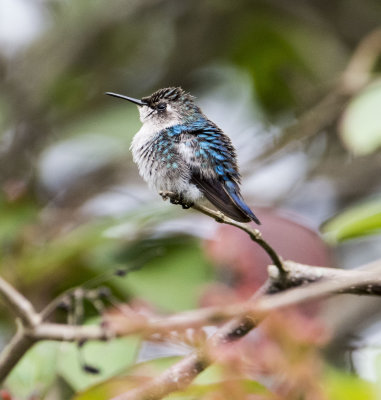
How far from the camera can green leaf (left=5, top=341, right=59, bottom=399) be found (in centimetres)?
197

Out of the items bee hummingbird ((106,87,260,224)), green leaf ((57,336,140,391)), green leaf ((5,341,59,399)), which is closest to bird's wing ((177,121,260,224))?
bee hummingbird ((106,87,260,224))

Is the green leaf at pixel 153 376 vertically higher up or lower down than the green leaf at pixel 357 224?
lower down

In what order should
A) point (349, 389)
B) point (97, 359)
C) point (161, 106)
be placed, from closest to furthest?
point (349, 389) → point (161, 106) → point (97, 359)

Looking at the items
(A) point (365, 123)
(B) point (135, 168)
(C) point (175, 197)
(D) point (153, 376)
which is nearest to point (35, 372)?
(D) point (153, 376)

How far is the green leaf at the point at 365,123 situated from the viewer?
179 cm

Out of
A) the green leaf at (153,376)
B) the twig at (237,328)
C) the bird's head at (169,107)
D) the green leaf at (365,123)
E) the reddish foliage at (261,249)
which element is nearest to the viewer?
the twig at (237,328)

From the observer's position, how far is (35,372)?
6.59ft

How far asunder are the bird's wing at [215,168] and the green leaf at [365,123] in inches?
11.6

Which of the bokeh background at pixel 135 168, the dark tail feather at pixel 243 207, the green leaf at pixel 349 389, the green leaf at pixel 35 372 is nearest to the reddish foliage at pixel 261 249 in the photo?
the bokeh background at pixel 135 168

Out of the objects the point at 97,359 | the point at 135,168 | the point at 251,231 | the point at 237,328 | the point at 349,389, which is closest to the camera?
the point at 251,231

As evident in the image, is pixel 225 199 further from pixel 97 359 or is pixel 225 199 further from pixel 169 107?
pixel 97 359

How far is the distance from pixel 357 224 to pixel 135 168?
2034 mm

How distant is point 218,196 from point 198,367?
1.12 ft

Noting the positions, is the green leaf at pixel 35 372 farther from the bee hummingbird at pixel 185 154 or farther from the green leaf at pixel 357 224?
the green leaf at pixel 357 224
